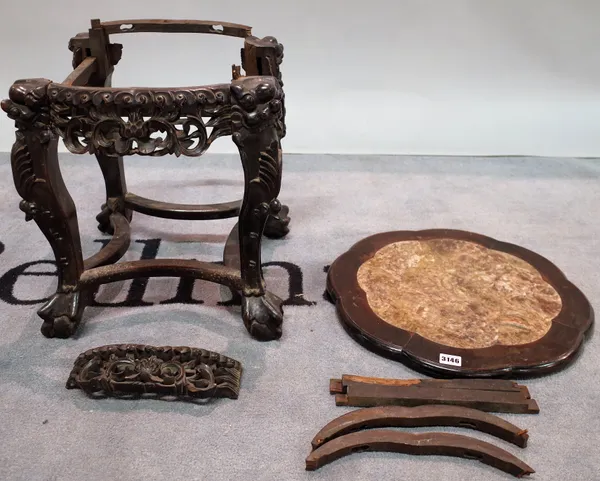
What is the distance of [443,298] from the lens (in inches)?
70.1

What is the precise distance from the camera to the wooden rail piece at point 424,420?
138 centimetres

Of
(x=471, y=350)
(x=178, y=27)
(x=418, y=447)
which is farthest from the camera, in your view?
(x=178, y=27)

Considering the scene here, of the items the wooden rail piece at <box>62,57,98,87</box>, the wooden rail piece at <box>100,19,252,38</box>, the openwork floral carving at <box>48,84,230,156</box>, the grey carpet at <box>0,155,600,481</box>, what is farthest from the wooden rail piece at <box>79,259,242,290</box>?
the wooden rail piece at <box>100,19,252,38</box>

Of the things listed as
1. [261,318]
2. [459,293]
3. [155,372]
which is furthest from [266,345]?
[459,293]

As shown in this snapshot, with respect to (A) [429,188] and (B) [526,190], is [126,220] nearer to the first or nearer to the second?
(A) [429,188]

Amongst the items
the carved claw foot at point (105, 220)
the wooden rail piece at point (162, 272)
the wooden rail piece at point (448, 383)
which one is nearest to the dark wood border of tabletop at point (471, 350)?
the wooden rail piece at point (448, 383)

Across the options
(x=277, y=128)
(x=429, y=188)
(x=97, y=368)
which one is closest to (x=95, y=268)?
(x=97, y=368)

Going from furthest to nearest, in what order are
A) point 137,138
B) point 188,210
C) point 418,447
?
point 188,210, point 137,138, point 418,447

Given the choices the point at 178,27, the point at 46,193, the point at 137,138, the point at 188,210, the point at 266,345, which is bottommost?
Answer: the point at 266,345

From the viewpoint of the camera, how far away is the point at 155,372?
1.49 meters

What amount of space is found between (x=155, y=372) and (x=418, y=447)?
24.1 inches

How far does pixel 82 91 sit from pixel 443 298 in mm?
1068

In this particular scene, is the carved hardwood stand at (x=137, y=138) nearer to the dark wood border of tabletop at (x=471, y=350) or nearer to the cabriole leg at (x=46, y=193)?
the cabriole leg at (x=46, y=193)

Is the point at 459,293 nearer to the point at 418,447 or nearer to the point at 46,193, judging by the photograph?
the point at 418,447
